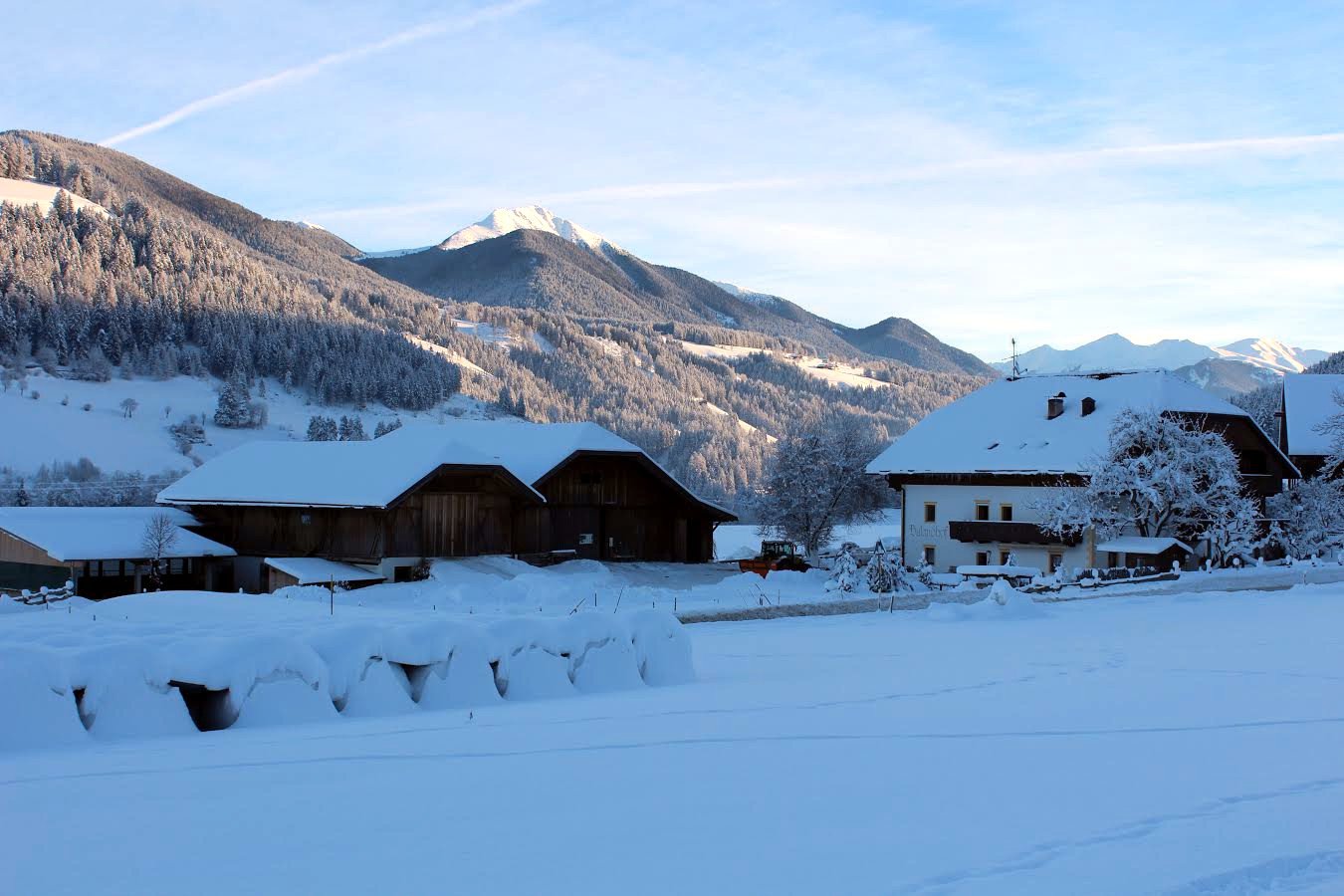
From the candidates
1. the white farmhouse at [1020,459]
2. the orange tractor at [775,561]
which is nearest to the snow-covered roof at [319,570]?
the orange tractor at [775,561]

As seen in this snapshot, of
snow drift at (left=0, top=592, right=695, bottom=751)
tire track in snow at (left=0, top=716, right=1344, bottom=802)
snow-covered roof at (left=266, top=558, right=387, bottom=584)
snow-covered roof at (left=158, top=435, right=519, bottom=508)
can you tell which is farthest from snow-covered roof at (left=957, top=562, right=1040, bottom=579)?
tire track in snow at (left=0, top=716, right=1344, bottom=802)

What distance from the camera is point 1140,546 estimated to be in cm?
4209

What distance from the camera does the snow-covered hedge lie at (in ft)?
39.1

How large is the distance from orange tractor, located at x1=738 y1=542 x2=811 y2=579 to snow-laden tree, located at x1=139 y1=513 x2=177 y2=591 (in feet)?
66.1

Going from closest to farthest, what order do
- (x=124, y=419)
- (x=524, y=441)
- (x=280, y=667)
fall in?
(x=280, y=667)
(x=524, y=441)
(x=124, y=419)

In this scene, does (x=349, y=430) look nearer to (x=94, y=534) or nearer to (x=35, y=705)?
(x=94, y=534)

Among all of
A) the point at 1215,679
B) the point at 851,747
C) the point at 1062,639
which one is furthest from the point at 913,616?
the point at 851,747

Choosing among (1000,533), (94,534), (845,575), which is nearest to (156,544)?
(94,534)

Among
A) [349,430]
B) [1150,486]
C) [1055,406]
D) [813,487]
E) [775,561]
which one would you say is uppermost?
[349,430]

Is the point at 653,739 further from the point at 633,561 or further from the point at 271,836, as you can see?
the point at 633,561

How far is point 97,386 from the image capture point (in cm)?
11219

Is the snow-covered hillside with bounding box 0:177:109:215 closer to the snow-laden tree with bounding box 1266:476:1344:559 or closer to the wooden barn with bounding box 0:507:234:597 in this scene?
the wooden barn with bounding box 0:507:234:597

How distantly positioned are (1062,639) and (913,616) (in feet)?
15.2

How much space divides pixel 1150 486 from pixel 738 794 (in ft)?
119
